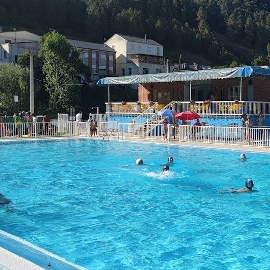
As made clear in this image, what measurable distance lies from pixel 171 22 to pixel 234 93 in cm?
10202

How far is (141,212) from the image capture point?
9914 mm

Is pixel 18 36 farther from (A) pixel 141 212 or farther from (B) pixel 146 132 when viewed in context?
(A) pixel 141 212

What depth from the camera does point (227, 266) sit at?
6.68 meters

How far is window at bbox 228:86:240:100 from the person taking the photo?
32312 millimetres

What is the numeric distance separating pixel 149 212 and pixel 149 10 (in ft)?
417


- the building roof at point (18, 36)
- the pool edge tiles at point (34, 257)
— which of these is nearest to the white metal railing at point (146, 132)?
the pool edge tiles at point (34, 257)

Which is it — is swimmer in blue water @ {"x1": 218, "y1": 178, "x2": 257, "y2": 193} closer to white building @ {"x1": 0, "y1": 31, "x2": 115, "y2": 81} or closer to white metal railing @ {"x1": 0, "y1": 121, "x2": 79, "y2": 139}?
white metal railing @ {"x1": 0, "y1": 121, "x2": 79, "y2": 139}

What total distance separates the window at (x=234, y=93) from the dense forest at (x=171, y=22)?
69.5 meters

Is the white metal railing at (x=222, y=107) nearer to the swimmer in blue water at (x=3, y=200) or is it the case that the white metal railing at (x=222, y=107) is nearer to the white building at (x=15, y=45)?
the swimmer in blue water at (x=3, y=200)

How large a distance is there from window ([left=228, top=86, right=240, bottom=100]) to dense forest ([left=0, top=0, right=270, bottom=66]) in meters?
69.5

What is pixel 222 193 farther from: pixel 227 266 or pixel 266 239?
pixel 227 266

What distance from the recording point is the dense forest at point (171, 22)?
114231 millimetres

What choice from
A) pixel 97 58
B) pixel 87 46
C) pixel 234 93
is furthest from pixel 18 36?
pixel 234 93

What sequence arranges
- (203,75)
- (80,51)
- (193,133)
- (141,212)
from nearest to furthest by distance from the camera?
(141,212)
(193,133)
(203,75)
(80,51)
